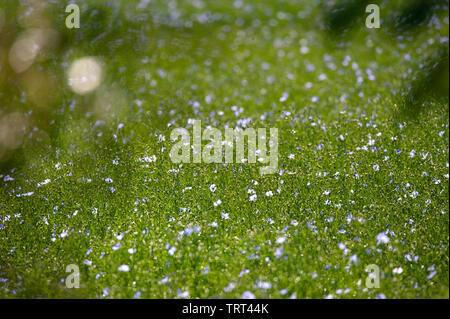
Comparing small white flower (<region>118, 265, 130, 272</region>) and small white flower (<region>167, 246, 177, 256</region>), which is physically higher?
small white flower (<region>167, 246, 177, 256</region>)

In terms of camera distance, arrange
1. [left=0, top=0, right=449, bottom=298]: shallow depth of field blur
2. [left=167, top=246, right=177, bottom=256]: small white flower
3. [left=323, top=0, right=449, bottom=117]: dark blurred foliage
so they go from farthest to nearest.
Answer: [left=323, top=0, right=449, bottom=117]: dark blurred foliage → [left=167, top=246, right=177, bottom=256]: small white flower → [left=0, top=0, right=449, bottom=298]: shallow depth of field blur

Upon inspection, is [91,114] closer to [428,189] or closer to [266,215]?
[266,215]

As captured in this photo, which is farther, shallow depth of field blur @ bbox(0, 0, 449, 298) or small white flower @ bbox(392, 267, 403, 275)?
shallow depth of field blur @ bbox(0, 0, 449, 298)

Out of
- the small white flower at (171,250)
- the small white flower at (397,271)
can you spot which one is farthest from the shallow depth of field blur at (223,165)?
the small white flower at (171,250)

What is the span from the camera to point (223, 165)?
777cm

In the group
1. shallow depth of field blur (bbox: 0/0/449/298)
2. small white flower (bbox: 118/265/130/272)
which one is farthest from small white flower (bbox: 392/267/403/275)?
small white flower (bbox: 118/265/130/272)

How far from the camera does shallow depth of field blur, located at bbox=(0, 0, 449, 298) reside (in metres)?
6.02

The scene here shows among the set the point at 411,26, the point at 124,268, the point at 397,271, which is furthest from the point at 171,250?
the point at 411,26

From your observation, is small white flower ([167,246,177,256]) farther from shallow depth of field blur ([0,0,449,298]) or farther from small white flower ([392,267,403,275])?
small white flower ([392,267,403,275])

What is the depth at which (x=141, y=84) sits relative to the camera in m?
10.7

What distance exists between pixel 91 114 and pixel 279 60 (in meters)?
5.71

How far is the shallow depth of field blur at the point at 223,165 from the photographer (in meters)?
6.02

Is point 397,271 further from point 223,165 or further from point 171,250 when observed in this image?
point 223,165
